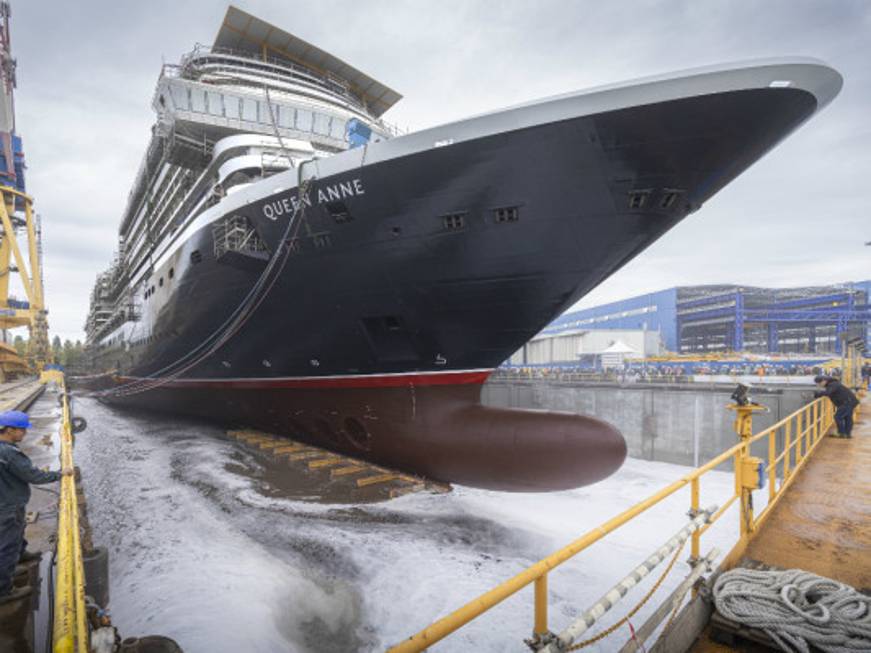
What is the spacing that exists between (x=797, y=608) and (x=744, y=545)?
1.24 m

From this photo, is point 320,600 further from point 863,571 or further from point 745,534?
point 863,571

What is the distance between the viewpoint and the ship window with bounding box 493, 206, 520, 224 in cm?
685

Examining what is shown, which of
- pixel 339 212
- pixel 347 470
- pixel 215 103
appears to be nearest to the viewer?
pixel 339 212

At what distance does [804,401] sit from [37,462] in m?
19.0

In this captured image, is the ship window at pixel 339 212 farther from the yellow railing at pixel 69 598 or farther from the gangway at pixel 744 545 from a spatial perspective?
the gangway at pixel 744 545

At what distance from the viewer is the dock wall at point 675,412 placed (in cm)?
1498

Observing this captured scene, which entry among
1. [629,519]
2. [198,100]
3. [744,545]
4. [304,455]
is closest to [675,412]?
[304,455]

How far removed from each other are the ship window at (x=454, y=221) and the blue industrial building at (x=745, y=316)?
46.6 metres

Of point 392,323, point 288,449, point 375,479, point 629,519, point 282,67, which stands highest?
point 282,67

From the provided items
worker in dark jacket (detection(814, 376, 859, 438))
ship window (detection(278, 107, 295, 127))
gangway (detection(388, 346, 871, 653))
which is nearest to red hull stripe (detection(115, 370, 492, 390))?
gangway (detection(388, 346, 871, 653))

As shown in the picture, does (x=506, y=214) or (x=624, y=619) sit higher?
(x=506, y=214)

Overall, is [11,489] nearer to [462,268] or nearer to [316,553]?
[316,553]

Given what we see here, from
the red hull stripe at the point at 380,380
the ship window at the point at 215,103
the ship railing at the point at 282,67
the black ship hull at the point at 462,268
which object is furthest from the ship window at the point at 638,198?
the ship railing at the point at 282,67

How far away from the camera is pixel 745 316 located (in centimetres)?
4728
